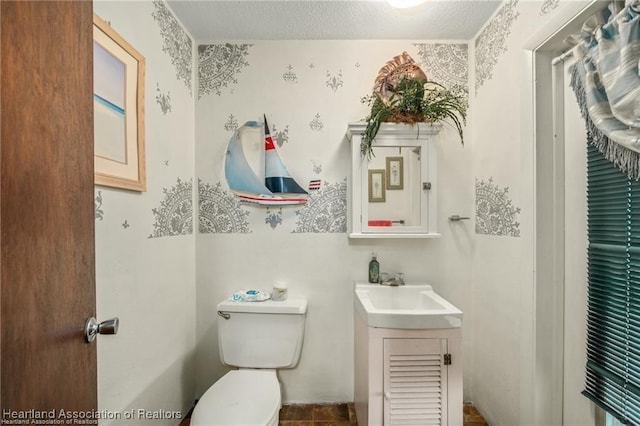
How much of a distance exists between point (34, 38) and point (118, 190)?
2.16ft

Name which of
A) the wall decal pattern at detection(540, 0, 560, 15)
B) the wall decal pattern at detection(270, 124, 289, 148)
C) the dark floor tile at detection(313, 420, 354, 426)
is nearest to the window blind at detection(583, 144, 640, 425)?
the wall decal pattern at detection(540, 0, 560, 15)

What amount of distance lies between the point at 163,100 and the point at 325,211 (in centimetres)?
100

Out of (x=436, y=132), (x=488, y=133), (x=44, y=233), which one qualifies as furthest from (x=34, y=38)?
(x=488, y=133)

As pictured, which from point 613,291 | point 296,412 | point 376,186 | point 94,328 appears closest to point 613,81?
point 613,291

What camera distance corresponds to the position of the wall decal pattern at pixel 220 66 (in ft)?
5.47

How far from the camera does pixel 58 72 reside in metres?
0.58

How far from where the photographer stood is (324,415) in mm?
1571

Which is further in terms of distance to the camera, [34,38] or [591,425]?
[591,425]

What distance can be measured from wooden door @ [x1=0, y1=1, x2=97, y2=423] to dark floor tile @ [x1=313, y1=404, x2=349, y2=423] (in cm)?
121

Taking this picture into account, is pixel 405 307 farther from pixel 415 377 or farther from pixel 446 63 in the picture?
pixel 446 63

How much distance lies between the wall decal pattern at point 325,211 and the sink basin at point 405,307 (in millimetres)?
372

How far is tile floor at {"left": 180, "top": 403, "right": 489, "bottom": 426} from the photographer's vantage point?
1.51 meters

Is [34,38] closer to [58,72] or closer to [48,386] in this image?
[58,72]

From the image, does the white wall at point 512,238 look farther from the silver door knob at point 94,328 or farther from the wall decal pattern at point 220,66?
the silver door knob at point 94,328
